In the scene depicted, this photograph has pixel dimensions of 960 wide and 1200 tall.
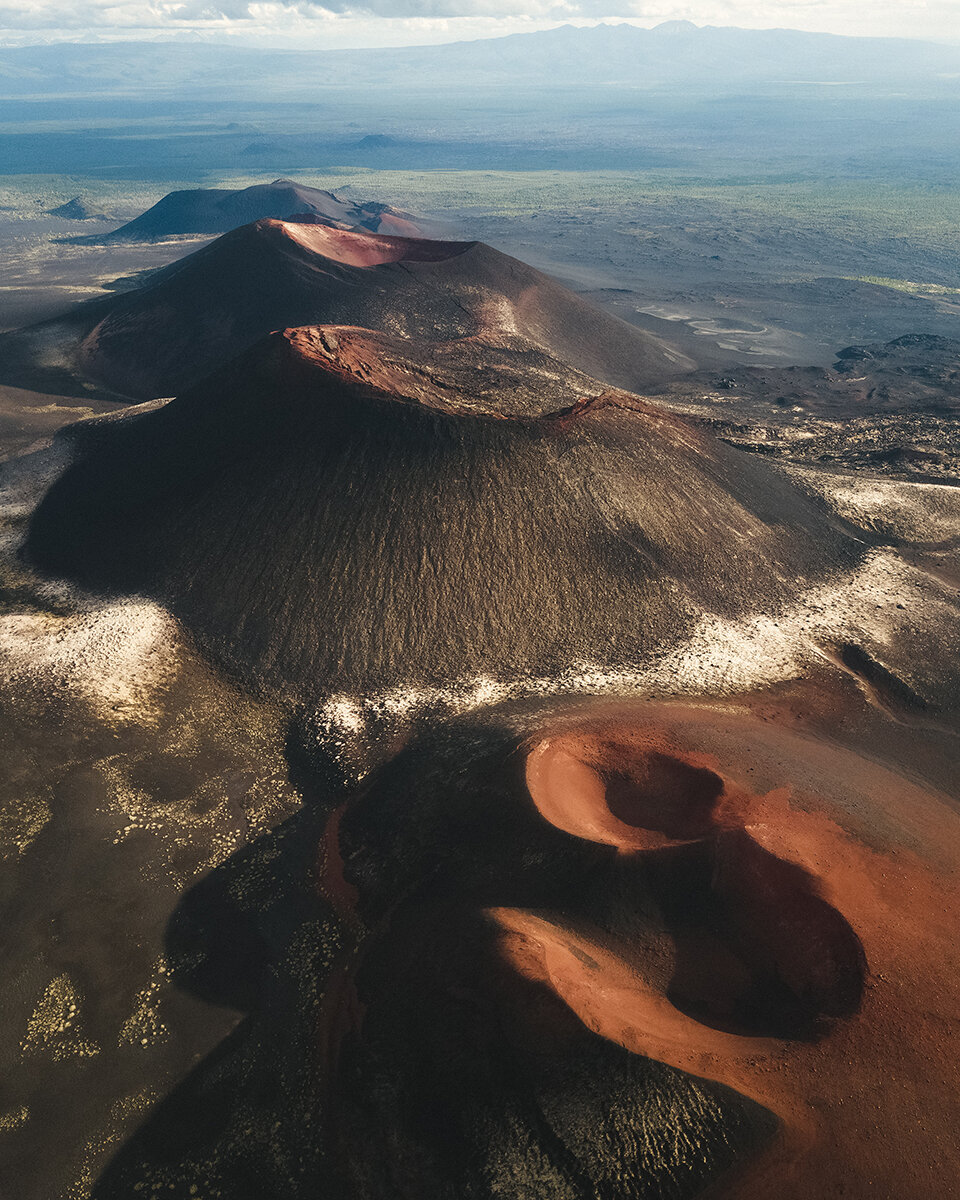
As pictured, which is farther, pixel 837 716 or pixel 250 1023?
pixel 837 716

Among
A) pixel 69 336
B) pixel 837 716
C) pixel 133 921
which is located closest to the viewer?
pixel 133 921

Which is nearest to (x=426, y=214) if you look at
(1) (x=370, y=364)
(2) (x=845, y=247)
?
(2) (x=845, y=247)

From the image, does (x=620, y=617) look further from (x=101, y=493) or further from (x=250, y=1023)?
(x=101, y=493)

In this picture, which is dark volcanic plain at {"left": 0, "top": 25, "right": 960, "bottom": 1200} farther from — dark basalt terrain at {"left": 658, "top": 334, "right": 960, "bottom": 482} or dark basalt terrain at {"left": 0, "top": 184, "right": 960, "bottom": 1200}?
dark basalt terrain at {"left": 658, "top": 334, "right": 960, "bottom": 482}

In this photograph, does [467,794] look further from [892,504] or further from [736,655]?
[892,504]

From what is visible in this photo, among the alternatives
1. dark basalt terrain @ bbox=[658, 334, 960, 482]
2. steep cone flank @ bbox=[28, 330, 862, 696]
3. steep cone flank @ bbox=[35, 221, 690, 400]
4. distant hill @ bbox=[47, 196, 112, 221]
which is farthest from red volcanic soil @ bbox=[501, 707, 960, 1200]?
distant hill @ bbox=[47, 196, 112, 221]

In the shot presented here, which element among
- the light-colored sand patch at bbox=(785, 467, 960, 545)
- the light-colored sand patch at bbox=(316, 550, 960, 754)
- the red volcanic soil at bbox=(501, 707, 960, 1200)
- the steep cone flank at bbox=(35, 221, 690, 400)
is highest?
the steep cone flank at bbox=(35, 221, 690, 400)

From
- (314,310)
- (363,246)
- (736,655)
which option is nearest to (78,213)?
(363,246)
